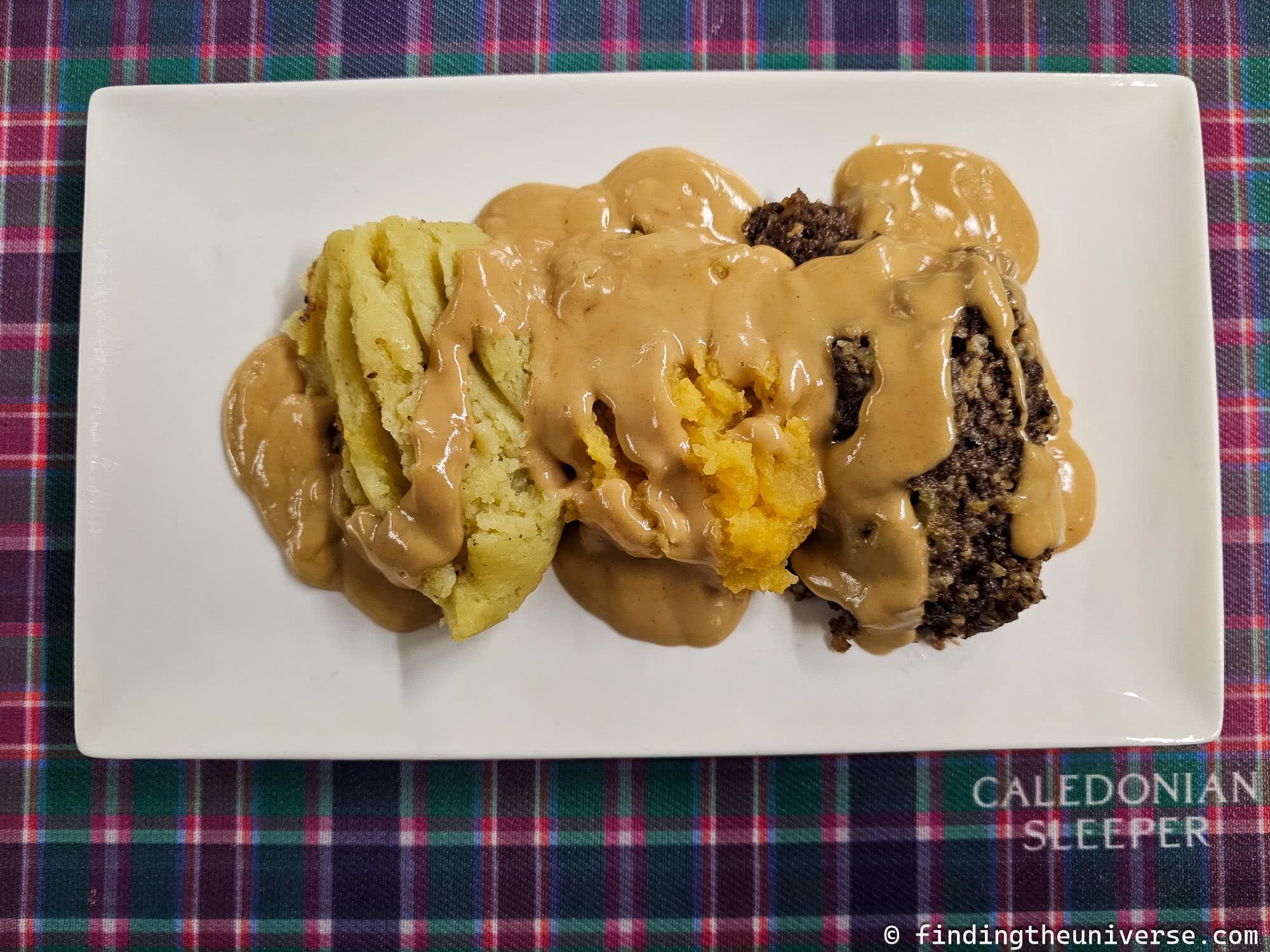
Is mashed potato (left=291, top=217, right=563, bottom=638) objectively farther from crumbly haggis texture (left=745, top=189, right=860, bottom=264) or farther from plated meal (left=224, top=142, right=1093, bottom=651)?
crumbly haggis texture (left=745, top=189, right=860, bottom=264)

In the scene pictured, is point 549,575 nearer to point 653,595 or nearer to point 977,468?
point 653,595

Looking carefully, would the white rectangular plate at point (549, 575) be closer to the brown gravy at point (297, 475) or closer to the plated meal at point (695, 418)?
the brown gravy at point (297, 475)

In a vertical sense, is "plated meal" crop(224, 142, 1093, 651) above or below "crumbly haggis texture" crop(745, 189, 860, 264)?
below

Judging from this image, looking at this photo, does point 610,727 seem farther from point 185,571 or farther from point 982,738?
point 185,571

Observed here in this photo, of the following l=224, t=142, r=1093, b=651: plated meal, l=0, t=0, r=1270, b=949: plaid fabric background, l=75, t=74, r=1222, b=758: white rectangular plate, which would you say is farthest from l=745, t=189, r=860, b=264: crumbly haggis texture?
l=0, t=0, r=1270, b=949: plaid fabric background
